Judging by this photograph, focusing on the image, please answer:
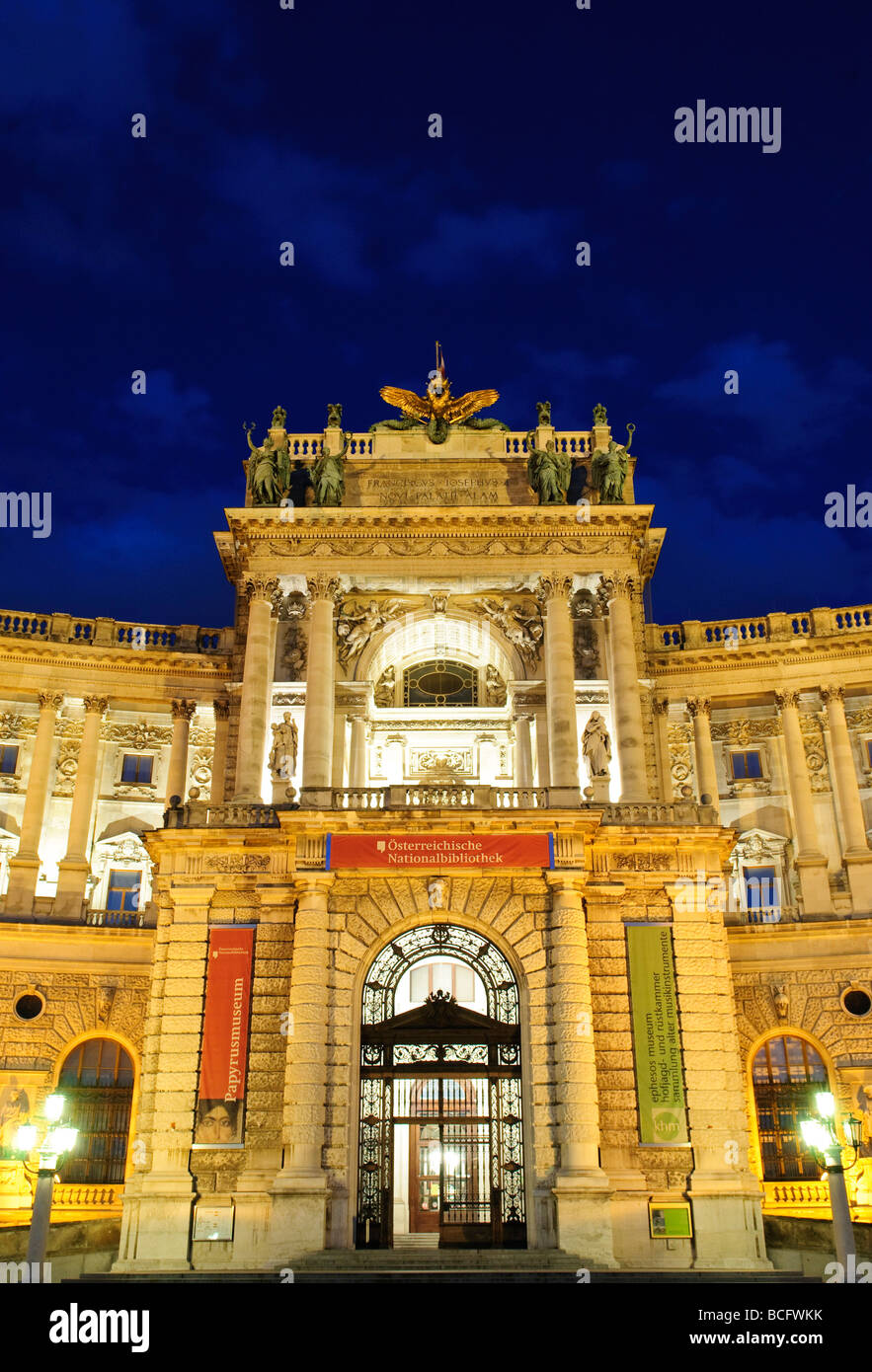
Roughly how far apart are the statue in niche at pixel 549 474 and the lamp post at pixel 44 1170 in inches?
897

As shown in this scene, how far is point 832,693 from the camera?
133ft

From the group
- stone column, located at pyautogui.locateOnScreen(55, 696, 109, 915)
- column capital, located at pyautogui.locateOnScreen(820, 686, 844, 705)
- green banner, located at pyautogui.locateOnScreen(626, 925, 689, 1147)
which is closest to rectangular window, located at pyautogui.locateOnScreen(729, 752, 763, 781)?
column capital, located at pyautogui.locateOnScreen(820, 686, 844, 705)

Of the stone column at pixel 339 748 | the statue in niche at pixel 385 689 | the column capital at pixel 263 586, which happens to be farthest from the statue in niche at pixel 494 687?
the column capital at pixel 263 586

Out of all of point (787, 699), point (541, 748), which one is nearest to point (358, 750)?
point (541, 748)

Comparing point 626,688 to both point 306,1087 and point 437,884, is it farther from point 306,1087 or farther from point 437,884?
point 306,1087

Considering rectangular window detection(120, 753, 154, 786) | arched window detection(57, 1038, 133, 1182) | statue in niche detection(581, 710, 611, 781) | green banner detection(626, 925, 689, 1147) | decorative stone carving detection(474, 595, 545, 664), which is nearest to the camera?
green banner detection(626, 925, 689, 1147)

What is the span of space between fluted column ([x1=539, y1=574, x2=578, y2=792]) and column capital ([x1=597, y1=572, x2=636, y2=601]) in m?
1.07

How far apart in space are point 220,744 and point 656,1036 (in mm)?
18533

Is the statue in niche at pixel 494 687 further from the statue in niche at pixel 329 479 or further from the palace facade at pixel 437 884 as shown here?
the statue in niche at pixel 329 479

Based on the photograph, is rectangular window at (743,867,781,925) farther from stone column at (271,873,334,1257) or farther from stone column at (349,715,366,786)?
stone column at (271,873,334,1257)

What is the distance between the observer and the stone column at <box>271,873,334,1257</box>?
89.9 feet

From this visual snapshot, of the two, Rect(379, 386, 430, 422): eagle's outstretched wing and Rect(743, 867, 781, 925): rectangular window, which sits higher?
Rect(379, 386, 430, 422): eagle's outstretched wing
